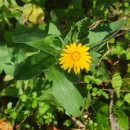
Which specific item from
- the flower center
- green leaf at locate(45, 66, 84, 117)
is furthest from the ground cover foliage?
the flower center

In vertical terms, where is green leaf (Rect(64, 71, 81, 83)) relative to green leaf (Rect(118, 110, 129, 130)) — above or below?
above

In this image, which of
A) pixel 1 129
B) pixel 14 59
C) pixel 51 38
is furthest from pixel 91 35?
pixel 1 129

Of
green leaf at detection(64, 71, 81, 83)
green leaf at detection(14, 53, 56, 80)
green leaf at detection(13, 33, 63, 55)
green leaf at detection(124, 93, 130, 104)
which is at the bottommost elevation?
green leaf at detection(124, 93, 130, 104)

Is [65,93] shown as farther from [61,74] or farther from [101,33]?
[101,33]

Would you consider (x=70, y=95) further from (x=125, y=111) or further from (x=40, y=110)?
(x=125, y=111)

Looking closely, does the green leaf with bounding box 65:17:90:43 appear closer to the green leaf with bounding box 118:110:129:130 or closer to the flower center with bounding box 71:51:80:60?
the flower center with bounding box 71:51:80:60

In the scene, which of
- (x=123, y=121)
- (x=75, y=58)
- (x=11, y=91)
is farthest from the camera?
(x=11, y=91)

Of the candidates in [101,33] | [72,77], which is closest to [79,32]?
[101,33]
